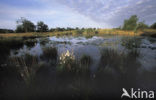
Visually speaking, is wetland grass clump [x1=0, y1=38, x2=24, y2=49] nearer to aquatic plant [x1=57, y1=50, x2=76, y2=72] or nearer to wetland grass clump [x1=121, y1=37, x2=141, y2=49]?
aquatic plant [x1=57, y1=50, x2=76, y2=72]

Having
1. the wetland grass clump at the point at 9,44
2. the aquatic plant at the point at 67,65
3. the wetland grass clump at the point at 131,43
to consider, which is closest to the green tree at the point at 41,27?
the wetland grass clump at the point at 9,44

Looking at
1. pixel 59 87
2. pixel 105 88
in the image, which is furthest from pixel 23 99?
pixel 105 88

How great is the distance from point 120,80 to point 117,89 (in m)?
0.54

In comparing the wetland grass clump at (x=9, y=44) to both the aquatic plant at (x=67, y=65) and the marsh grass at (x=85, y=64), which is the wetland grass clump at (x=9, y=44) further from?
the marsh grass at (x=85, y=64)

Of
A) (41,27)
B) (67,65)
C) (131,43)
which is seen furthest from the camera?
(41,27)

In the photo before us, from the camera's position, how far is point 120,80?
9.01ft

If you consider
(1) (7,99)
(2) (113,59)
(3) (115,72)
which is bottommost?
(1) (7,99)

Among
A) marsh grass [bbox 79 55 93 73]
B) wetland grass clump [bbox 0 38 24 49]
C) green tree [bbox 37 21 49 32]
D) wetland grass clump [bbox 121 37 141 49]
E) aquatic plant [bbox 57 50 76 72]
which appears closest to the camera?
marsh grass [bbox 79 55 93 73]

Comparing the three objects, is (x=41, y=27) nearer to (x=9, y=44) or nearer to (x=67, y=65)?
(x=9, y=44)

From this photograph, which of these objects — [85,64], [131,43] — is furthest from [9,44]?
[131,43]

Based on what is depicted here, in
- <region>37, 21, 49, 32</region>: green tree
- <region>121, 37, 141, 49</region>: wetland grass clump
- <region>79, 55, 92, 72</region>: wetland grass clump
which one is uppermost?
<region>37, 21, 49, 32</region>: green tree

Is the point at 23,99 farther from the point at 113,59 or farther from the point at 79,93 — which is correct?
the point at 113,59

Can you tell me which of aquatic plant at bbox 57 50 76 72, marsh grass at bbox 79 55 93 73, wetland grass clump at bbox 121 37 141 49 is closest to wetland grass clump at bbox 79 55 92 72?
marsh grass at bbox 79 55 93 73

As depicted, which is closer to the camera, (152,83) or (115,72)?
(152,83)
